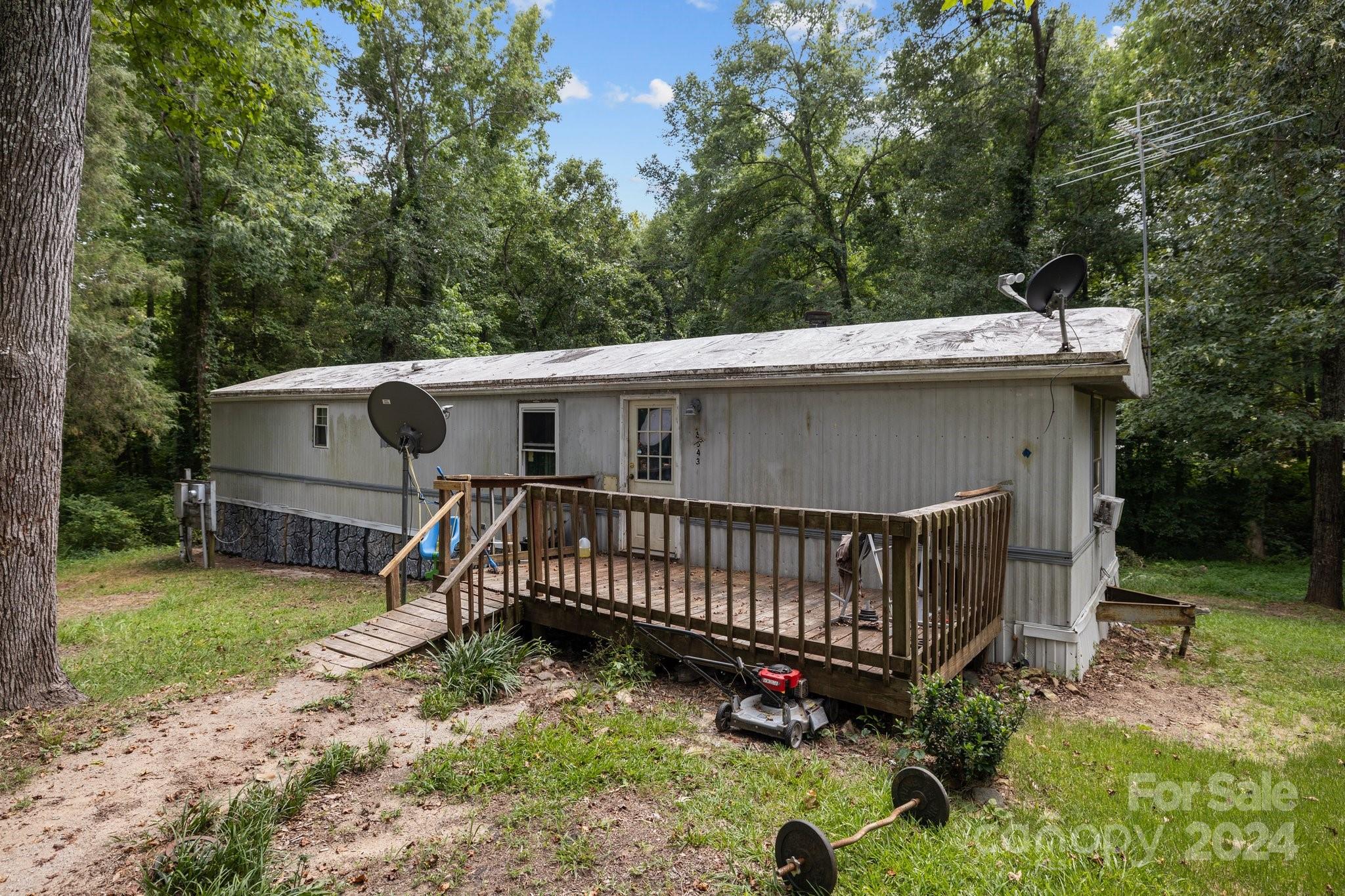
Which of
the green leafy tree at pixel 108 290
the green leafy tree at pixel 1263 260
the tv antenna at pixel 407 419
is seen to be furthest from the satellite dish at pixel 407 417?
the green leafy tree at pixel 1263 260

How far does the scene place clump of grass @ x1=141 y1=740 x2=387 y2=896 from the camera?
111 inches

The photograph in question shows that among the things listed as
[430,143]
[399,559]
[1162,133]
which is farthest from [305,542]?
[1162,133]

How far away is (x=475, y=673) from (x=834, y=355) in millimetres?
4279

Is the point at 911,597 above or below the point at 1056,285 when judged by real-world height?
below

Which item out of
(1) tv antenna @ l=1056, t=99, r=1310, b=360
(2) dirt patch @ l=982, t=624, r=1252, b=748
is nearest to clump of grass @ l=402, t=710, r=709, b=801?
(2) dirt patch @ l=982, t=624, r=1252, b=748

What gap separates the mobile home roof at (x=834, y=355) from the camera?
5.59 meters

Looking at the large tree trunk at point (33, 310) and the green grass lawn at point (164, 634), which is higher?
the large tree trunk at point (33, 310)

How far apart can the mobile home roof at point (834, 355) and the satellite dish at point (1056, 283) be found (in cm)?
35

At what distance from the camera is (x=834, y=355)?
6.75m

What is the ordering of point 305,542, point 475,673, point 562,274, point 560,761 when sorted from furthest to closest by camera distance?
point 562,274
point 305,542
point 475,673
point 560,761

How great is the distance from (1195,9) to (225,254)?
21.5m

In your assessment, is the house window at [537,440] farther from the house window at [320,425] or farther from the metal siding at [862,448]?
the house window at [320,425]

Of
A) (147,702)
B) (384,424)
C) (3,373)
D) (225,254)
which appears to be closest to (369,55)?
(225,254)

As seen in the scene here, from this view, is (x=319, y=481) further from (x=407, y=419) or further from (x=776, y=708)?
(x=776, y=708)
